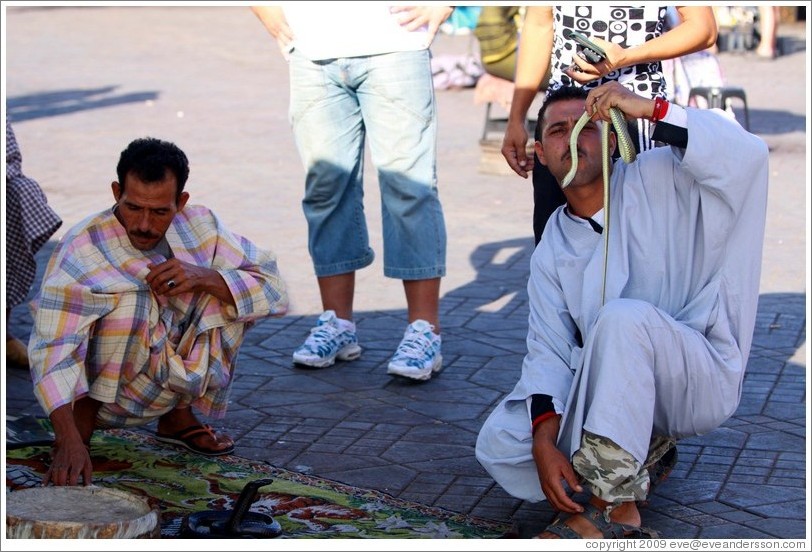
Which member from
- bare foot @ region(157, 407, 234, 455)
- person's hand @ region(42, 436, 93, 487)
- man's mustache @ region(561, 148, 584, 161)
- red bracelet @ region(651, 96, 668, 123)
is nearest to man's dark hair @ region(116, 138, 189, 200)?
bare foot @ region(157, 407, 234, 455)

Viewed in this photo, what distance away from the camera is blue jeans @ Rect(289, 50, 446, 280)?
4648 mm

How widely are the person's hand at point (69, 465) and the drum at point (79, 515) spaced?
24 centimetres

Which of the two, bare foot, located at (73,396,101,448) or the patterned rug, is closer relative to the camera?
the patterned rug

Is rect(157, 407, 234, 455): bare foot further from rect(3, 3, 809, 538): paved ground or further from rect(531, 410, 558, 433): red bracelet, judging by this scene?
rect(531, 410, 558, 433): red bracelet

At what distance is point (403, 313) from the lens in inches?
219

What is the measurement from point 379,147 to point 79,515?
7.03ft

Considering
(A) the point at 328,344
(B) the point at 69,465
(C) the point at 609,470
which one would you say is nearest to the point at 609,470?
(C) the point at 609,470

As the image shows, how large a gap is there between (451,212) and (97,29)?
477 inches

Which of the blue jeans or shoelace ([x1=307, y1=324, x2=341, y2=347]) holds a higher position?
the blue jeans

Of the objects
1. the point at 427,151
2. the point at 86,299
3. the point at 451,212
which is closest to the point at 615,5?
the point at 427,151

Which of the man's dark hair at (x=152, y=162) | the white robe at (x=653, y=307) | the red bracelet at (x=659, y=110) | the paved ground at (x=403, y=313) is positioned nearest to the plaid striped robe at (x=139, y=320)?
the man's dark hair at (x=152, y=162)

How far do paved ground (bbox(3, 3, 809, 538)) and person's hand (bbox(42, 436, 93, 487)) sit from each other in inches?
27.7

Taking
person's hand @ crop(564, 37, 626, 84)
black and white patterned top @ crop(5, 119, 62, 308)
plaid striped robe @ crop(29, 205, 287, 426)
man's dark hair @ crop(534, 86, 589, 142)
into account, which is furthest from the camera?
black and white patterned top @ crop(5, 119, 62, 308)

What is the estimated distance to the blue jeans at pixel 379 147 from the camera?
4648 millimetres
